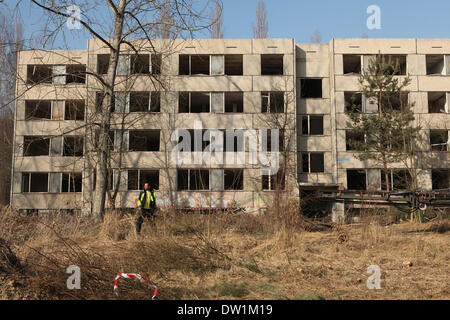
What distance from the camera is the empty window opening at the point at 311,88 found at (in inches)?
1288

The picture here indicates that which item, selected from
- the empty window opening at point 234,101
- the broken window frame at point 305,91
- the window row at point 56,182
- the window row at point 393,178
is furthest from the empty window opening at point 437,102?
the window row at point 56,182

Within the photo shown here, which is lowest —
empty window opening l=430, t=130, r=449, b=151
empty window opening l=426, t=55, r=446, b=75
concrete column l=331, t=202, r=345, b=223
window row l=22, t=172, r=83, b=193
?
concrete column l=331, t=202, r=345, b=223

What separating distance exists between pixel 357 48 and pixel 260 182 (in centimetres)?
1347

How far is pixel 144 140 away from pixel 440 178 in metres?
24.1

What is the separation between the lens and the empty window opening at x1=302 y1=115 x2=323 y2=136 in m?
31.5

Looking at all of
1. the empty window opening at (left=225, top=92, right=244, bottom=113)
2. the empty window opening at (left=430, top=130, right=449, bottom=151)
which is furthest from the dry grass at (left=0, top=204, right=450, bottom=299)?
the empty window opening at (left=430, top=130, right=449, bottom=151)

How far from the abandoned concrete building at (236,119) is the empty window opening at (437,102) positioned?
0.21 m

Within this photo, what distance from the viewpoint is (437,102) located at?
32.6 metres

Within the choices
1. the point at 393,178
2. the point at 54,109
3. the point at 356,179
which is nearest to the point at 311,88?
the point at 356,179

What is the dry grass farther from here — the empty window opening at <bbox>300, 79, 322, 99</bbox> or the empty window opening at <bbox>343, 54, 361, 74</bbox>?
the empty window opening at <bbox>343, 54, 361, 74</bbox>

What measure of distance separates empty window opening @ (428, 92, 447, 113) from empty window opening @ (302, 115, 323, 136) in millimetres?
9101

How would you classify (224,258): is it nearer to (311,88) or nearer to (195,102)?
(195,102)

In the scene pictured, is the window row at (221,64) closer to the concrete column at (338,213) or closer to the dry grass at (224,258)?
the concrete column at (338,213)
